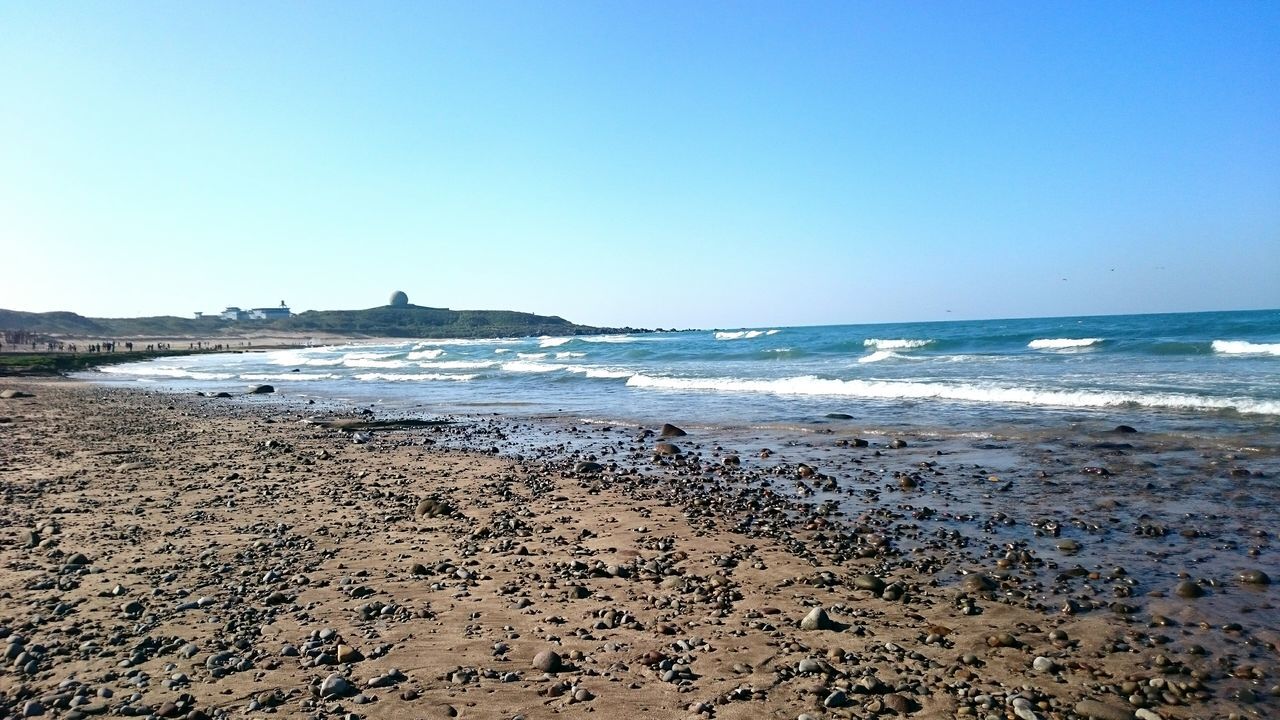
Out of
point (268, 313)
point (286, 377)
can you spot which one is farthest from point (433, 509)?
point (268, 313)

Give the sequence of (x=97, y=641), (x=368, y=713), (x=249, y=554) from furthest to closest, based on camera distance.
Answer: (x=249, y=554), (x=97, y=641), (x=368, y=713)

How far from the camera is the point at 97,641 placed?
493 cm

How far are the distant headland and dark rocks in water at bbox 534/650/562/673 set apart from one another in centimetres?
12524

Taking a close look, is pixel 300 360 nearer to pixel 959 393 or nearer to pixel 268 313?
pixel 959 393

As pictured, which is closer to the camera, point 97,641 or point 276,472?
point 97,641

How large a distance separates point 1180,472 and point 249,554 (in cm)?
1167

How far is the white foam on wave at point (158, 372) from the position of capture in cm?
3931

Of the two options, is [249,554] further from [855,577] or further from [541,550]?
[855,577]

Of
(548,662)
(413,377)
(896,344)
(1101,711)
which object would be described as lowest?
(413,377)

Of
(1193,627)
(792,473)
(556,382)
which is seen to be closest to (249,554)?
(792,473)

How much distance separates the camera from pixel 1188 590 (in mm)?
5684

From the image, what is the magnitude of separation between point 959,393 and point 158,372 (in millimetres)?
43999

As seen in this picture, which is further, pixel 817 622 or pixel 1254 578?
pixel 1254 578

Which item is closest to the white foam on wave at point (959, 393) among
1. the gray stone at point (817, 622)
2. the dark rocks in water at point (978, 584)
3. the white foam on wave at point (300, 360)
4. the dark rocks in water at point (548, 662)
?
the dark rocks in water at point (978, 584)
